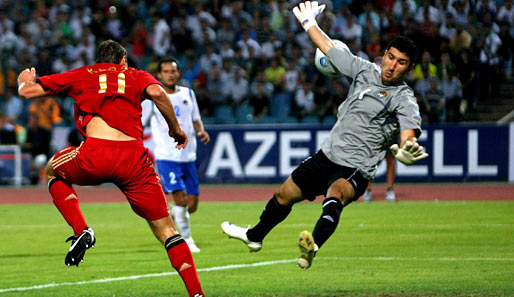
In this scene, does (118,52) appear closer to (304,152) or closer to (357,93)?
(357,93)

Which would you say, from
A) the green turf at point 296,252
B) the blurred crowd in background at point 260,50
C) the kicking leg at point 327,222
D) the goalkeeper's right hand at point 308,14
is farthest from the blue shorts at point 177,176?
the blurred crowd in background at point 260,50

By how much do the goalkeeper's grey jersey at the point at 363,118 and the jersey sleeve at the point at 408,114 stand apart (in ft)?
0.24

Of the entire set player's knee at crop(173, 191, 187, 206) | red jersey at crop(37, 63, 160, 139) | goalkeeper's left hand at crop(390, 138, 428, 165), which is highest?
red jersey at crop(37, 63, 160, 139)

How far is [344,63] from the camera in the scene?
27.9 feet

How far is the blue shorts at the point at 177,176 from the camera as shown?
12297mm

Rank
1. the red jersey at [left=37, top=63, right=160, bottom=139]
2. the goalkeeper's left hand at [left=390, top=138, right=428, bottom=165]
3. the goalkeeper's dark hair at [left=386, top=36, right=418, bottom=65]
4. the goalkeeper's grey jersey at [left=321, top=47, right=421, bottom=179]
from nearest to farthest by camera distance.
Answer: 1. the goalkeeper's left hand at [left=390, top=138, right=428, bottom=165]
2. the red jersey at [left=37, top=63, right=160, bottom=139]
3. the goalkeeper's dark hair at [left=386, top=36, right=418, bottom=65]
4. the goalkeeper's grey jersey at [left=321, top=47, right=421, bottom=179]

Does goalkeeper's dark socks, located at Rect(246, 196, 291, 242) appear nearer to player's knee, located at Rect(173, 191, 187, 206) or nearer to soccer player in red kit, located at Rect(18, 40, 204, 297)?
soccer player in red kit, located at Rect(18, 40, 204, 297)

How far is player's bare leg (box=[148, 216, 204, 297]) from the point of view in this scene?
749 centimetres

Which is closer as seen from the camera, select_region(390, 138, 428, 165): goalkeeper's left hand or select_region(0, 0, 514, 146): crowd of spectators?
select_region(390, 138, 428, 165): goalkeeper's left hand

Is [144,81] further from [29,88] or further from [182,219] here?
[182,219]

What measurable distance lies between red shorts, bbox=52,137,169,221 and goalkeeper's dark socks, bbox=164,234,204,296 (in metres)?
0.25

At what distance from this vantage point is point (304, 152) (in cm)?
→ 2205

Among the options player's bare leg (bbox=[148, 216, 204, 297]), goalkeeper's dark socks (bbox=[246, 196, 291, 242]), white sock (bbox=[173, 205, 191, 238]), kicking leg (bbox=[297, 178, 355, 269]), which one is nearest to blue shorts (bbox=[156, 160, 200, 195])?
white sock (bbox=[173, 205, 191, 238])

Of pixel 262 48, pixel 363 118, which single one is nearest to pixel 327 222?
pixel 363 118
